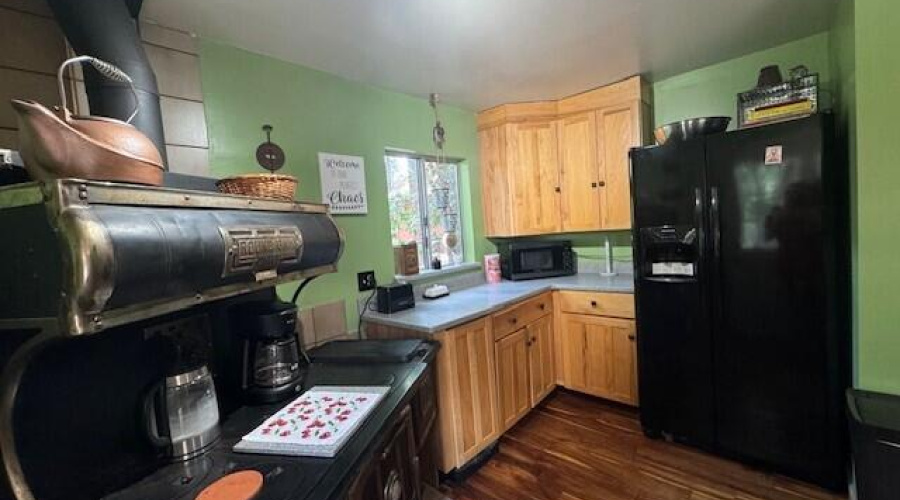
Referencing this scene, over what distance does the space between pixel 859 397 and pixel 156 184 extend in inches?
98.3

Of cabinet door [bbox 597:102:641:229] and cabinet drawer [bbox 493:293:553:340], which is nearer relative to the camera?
cabinet drawer [bbox 493:293:553:340]

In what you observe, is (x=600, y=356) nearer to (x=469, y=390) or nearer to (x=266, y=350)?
(x=469, y=390)

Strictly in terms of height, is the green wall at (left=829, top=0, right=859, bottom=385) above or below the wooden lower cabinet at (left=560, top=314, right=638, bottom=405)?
above

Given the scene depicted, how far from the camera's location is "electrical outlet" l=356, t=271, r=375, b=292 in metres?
2.20

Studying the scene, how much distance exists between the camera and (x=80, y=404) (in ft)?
2.76

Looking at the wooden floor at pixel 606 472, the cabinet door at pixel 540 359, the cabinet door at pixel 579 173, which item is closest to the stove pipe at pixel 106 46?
the wooden floor at pixel 606 472

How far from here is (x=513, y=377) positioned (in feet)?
7.67

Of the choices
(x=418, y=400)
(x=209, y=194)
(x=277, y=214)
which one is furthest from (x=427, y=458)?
(x=209, y=194)

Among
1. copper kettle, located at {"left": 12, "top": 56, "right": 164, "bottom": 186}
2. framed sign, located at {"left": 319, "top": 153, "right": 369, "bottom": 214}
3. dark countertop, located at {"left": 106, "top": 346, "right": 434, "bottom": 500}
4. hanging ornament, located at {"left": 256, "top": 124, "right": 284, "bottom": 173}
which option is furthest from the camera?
framed sign, located at {"left": 319, "top": 153, "right": 369, "bottom": 214}

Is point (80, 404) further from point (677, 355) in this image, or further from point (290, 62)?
point (677, 355)

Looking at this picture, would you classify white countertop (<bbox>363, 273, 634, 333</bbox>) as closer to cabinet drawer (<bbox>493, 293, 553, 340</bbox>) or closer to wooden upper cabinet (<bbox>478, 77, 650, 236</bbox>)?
cabinet drawer (<bbox>493, 293, 553, 340</bbox>)

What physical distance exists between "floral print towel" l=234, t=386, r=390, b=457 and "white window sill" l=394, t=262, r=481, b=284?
123 cm

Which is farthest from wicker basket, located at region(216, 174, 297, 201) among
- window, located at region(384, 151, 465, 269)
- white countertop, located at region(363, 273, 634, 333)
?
window, located at region(384, 151, 465, 269)

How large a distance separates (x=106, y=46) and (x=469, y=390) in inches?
77.3
